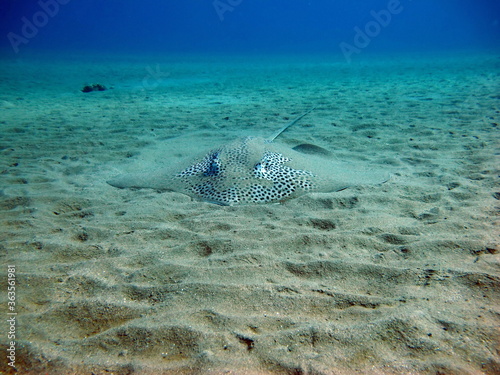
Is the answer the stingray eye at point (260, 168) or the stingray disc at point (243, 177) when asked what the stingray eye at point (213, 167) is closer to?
the stingray disc at point (243, 177)

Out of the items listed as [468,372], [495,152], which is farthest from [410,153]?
[468,372]

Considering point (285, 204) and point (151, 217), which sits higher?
point (285, 204)

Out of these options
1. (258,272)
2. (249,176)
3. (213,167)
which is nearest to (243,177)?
(249,176)

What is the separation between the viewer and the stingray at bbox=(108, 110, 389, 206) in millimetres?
4267

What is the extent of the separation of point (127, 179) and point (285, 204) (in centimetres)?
273

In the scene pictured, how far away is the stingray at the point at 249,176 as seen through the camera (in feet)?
14.0

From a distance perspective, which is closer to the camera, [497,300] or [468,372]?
[468,372]

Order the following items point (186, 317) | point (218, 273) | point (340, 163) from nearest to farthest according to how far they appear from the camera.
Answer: point (186, 317) < point (218, 273) < point (340, 163)

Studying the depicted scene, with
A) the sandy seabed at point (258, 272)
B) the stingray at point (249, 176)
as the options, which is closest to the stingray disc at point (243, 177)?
the stingray at point (249, 176)

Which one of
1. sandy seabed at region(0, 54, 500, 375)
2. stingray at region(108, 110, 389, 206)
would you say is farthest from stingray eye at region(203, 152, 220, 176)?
sandy seabed at region(0, 54, 500, 375)

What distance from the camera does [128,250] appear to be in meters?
3.24

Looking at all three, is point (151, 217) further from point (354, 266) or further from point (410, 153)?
point (410, 153)

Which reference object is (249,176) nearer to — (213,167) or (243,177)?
(243,177)

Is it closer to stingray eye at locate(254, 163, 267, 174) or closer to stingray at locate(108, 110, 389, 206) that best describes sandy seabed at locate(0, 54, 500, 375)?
stingray at locate(108, 110, 389, 206)
